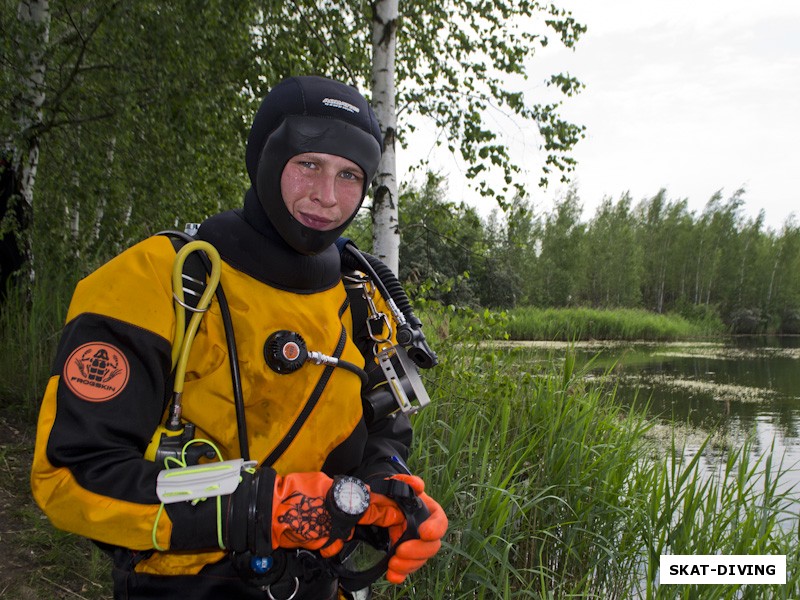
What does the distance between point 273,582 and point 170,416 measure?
0.47 meters

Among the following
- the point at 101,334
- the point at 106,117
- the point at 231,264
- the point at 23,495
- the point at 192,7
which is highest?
the point at 192,7

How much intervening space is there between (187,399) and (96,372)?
246 mm

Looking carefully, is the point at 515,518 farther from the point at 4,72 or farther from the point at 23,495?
the point at 4,72

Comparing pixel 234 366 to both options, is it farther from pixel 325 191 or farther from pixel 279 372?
pixel 325 191

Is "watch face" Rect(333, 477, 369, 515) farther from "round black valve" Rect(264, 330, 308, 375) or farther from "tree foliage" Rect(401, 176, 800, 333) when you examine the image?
"tree foliage" Rect(401, 176, 800, 333)

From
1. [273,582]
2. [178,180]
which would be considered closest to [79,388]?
[273,582]

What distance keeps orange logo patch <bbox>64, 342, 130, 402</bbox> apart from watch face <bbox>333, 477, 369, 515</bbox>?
52cm

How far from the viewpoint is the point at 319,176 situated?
63.8 inches

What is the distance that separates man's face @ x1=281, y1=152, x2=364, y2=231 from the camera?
1605 mm

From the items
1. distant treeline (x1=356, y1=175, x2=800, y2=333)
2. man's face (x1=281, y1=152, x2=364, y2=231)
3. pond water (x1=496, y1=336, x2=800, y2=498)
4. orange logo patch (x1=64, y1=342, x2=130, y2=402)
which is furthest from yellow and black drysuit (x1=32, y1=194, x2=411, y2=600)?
distant treeline (x1=356, y1=175, x2=800, y2=333)

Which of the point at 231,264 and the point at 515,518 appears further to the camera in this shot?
the point at 515,518

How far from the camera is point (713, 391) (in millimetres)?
12852

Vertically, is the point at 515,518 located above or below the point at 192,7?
below

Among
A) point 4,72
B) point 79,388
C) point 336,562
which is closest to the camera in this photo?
point 79,388
